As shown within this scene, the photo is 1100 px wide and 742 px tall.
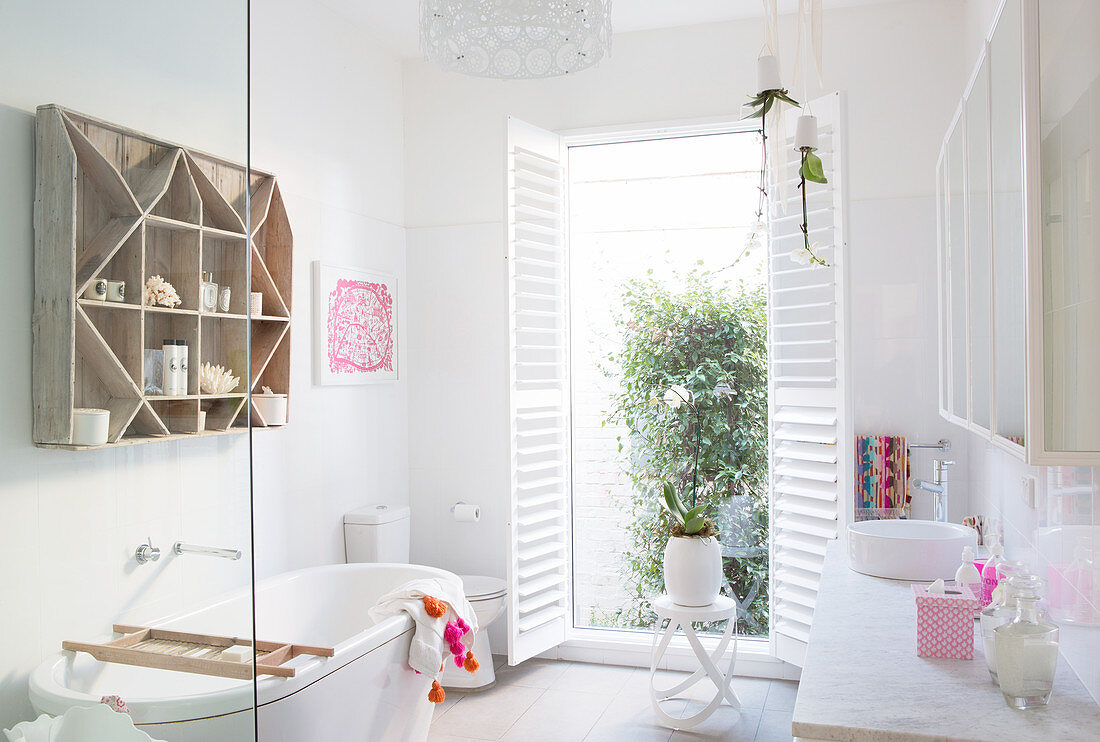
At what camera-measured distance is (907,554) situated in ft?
8.09

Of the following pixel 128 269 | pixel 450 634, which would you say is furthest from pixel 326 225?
pixel 128 269

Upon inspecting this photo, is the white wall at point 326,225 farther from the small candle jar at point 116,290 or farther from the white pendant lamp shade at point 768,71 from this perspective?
the small candle jar at point 116,290

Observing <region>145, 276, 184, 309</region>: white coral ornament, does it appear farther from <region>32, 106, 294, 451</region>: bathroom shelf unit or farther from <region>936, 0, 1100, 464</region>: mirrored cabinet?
<region>936, 0, 1100, 464</region>: mirrored cabinet

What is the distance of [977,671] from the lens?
5.89 feet

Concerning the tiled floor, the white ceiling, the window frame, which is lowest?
the tiled floor

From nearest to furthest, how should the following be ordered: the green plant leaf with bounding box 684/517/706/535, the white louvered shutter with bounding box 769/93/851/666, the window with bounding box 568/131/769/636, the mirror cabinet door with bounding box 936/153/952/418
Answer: the mirror cabinet door with bounding box 936/153/952/418, the white louvered shutter with bounding box 769/93/851/666, the green plant leaf with bounding box 684/517/706/535, the window with bounding box 568/131/769/636

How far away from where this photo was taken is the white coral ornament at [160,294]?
892mm

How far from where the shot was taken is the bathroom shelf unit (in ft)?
2.54

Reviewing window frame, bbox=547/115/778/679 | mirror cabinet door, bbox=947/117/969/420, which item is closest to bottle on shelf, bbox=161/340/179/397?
mirror cabinet door, bbox=947/117/969/420

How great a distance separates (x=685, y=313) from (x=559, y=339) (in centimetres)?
145

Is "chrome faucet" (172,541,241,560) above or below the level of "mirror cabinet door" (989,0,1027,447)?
below

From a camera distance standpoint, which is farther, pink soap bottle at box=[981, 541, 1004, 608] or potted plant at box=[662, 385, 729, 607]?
potted plant at box=[662, 385, 729, 607]

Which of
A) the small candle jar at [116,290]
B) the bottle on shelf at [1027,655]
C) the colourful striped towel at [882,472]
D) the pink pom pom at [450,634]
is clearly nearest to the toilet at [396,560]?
the pink pom pom at [450,634]

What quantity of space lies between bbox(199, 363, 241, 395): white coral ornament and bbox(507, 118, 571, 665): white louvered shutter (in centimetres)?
276
